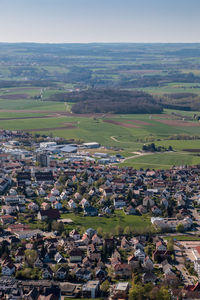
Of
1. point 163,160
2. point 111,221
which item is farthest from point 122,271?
point 163,160

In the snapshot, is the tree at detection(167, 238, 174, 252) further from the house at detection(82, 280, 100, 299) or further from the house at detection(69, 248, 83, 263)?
the house at detection(82, 280, 100, 299)

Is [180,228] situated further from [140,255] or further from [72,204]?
[72,204]

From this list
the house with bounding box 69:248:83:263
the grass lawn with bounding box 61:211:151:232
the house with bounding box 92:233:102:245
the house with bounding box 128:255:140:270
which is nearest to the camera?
the house with bounding box 128:255:140:270

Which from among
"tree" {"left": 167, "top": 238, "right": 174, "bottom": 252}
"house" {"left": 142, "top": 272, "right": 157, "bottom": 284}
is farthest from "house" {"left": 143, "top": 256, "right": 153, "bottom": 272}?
"tree" {"left": 167, "top": 238, "right": 174, "bottom": 252}

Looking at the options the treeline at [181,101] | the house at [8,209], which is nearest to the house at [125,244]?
the house at [8,209]

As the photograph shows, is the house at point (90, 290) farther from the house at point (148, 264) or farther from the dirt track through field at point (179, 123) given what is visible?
the dirt track through field at point (179, 123)

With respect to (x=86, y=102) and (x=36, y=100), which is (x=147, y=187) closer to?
(x=86, y=102)

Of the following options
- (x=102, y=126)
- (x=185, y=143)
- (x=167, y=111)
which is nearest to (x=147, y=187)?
(x=185, y=143)
